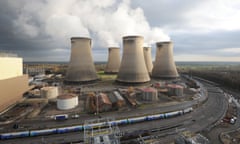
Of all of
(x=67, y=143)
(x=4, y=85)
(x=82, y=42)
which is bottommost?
(x=67, y=143)

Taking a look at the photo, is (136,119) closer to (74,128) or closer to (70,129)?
(74,128)

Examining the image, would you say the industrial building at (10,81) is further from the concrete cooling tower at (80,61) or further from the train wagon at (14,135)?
the concrete cooling tower at (80,61)

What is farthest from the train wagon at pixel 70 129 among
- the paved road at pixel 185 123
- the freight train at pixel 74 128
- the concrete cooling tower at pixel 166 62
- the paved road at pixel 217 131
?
the concrete cooling tower at pixel 166 62

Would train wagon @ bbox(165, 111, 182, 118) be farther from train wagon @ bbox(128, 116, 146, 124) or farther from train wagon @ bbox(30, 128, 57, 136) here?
train wagon @ bbox(30, 128, 57, 136)

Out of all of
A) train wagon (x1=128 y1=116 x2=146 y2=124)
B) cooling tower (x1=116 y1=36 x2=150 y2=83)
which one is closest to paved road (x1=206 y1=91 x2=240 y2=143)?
train wagon (x1=128 y1=116 x2=146 y2=124)

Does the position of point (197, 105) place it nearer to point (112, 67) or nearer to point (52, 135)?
point (52, 135)

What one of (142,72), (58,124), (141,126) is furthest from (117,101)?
(142,72)
